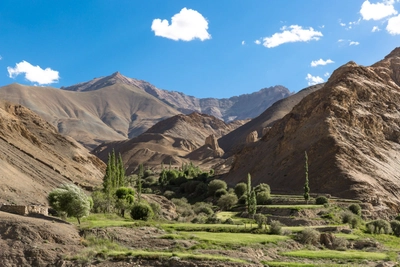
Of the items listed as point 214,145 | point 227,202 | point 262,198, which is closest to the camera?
point 262,198

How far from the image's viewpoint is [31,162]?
6138 cm

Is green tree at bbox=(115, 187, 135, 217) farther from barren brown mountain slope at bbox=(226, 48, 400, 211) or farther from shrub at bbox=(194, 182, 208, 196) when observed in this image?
shrub at bbox=(194, 182, 208, 196)

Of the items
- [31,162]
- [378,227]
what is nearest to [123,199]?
[31,162]

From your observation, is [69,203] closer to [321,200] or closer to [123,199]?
[123,199]

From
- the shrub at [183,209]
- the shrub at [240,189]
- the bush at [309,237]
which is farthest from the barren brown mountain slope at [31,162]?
the bush at [309,237]

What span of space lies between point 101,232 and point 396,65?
126 meters

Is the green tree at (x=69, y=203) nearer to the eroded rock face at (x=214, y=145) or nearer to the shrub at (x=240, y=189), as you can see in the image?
the shrub at (x=240, y=189)

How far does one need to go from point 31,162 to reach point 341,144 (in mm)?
51812

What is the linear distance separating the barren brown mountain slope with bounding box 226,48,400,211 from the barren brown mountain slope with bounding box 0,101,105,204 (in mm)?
35398

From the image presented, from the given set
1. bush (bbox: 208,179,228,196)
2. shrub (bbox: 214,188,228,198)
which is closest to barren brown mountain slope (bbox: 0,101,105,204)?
bush (bbox: 208,179,228,196)

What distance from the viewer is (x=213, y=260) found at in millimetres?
24922

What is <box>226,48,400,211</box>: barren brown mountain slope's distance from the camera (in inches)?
2783

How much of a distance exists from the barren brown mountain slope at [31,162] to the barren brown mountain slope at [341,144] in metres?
35.4

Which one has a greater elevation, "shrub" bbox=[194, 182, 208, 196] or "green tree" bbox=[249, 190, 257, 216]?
"shrub" bbox=[194, 182, 208, 196]
